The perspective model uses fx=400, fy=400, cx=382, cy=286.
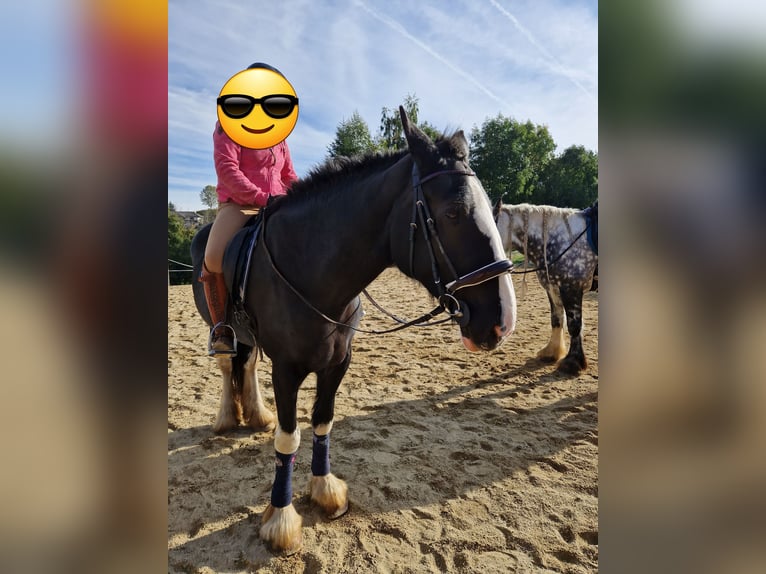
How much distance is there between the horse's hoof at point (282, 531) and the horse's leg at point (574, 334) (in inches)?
164

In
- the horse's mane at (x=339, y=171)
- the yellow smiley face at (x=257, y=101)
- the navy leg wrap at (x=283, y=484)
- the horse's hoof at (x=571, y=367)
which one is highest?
the yellow smiley face at (x=257, y=101)

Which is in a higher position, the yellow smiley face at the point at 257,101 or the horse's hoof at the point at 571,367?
the yellow smiley face at the point at 257,101

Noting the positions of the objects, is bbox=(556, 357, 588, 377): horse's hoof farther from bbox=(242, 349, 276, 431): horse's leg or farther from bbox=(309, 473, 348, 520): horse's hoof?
bbox=(242, 349, 276, 431): horse's leg

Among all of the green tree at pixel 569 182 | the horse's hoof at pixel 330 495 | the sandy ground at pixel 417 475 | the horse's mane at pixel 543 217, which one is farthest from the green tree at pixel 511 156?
the horse's hoof at pixel 330 495

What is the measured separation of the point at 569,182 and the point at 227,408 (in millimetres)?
35700

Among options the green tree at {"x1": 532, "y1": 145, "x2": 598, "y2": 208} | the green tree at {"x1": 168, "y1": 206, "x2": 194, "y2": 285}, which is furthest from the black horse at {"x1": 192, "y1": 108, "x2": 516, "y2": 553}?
the green tree at {"x1": 532, "y1": 145, "x2": 598, "y2": 208}

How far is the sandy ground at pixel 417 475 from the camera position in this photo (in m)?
2.43

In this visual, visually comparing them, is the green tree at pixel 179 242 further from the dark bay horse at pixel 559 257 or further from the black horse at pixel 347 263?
the black horse at pixel 347 263
